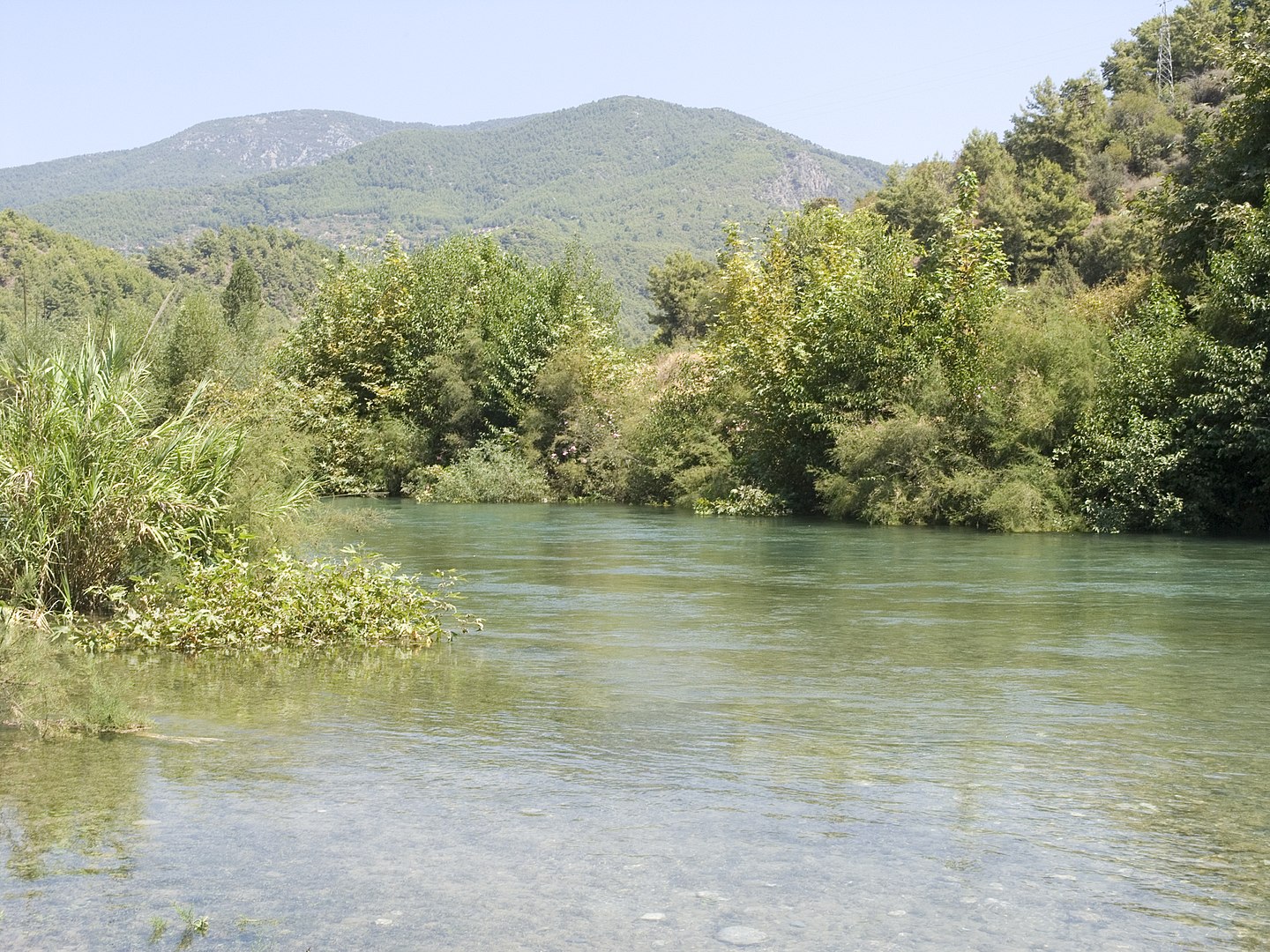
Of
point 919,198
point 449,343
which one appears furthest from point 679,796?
point 919,198

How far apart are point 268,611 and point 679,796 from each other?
5728 millimetres

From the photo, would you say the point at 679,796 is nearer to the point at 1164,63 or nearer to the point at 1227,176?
the point at 1227,176

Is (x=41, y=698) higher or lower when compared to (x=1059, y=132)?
lower

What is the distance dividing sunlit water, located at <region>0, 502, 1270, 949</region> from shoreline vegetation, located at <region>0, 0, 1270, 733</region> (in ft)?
4.23

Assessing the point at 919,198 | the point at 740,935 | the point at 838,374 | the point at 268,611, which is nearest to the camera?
the point at 740,935

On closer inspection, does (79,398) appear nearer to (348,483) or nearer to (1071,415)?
(1071,415)

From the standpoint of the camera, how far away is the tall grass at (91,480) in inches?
425

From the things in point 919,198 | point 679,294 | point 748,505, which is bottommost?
point 748,505

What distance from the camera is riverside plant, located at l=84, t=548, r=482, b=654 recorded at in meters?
11.0

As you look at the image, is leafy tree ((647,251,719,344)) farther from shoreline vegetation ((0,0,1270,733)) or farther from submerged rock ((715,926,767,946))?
submerged rock ((715,926,767,946))

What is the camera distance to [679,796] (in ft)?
21.7

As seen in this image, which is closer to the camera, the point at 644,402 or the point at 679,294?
the point at 644,402

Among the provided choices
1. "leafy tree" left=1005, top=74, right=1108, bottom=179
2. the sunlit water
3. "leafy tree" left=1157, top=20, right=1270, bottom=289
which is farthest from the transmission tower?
the sunlit water

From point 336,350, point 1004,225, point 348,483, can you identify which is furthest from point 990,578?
point 1004,225
